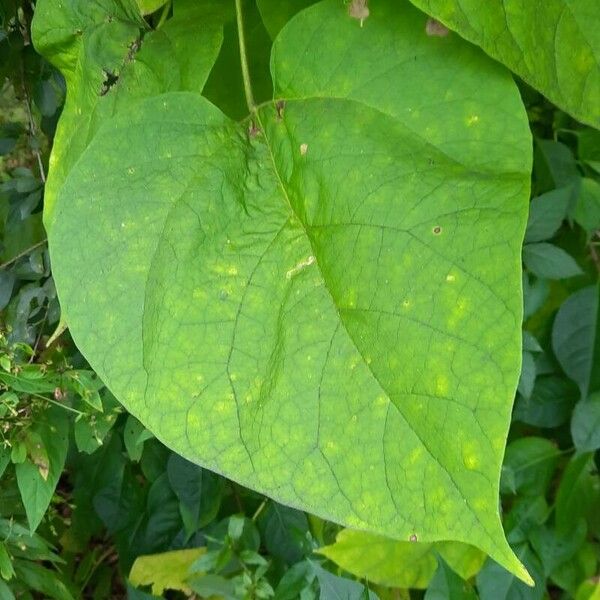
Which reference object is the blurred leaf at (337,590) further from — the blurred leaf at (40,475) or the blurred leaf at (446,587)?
the blurred leaf at (40,475)

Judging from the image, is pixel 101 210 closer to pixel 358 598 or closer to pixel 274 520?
pixel 358 598

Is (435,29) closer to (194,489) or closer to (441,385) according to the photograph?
(441,385)

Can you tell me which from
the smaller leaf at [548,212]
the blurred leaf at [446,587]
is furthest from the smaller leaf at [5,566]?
the smaller leaf at [548,212]

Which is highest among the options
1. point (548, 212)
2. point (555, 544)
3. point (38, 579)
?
point (548, 212)

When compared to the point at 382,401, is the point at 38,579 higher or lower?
lower

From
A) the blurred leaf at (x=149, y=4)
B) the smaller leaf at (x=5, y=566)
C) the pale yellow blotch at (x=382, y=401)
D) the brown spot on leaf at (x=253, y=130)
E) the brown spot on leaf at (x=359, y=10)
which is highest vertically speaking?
the blurred leaf at (x=149, y=4)

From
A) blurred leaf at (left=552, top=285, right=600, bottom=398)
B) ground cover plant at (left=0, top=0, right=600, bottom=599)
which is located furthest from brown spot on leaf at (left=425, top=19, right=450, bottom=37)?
blurred leaf at (left=552, top=285, right=600, bottom=398)

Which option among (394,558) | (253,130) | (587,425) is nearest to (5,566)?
(394,558)

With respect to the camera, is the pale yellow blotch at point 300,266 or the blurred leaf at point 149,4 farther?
the blurred leaf at point 149,4
